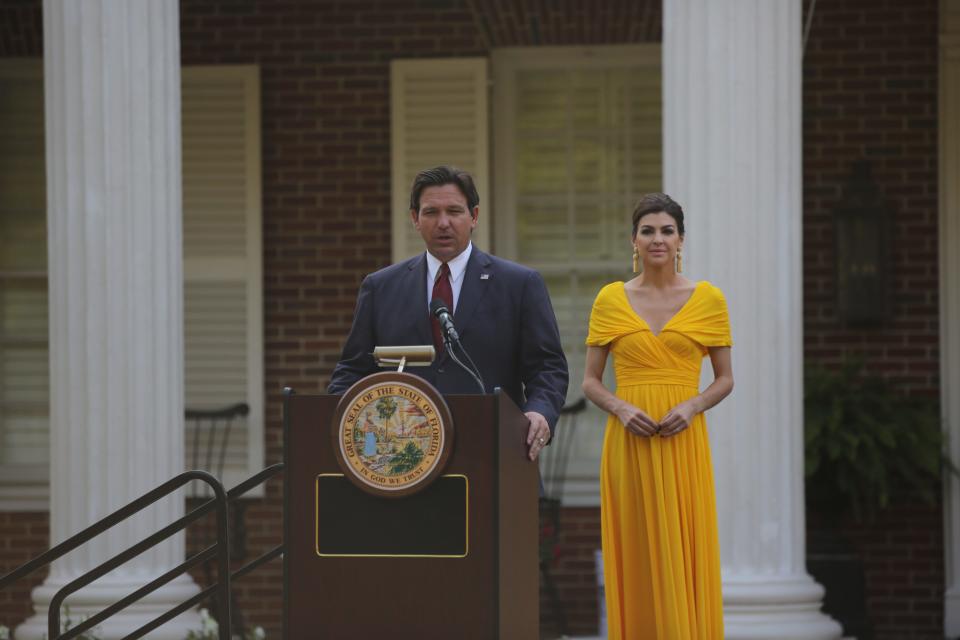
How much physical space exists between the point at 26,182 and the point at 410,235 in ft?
8.43

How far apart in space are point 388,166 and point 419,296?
517cm

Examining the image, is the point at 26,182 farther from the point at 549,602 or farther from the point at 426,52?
the point at 549,602

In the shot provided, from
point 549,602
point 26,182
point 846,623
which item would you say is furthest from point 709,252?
point 26,182

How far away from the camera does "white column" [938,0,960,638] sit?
8.85 m

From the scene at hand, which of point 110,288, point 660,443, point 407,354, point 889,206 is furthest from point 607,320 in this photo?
point 889,206

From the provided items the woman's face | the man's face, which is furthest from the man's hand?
the woman's face

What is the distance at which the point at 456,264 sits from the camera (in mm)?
4309

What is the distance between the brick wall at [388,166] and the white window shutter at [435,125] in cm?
17

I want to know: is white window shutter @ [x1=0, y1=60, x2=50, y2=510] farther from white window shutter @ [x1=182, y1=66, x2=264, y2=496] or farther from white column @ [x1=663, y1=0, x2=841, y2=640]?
white column @ [x1=663, y1=0, x2=841, y2=640]

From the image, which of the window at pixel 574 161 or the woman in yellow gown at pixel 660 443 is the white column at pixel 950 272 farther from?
the woman in yellow gown at pixel 660 443

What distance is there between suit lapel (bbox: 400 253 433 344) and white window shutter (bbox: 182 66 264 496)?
16.4 ft

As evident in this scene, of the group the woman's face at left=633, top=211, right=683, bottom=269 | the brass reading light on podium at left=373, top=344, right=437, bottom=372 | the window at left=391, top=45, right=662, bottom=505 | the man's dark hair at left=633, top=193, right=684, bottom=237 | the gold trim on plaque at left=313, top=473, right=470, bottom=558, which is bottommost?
the gold trim on plaque at left=313, top=473, right=470, bottom=558

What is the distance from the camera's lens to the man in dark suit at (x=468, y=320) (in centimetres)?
420

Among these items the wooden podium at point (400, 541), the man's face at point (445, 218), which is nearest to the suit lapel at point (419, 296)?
the man's face at point (445, 218)
